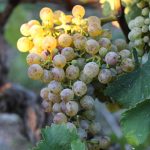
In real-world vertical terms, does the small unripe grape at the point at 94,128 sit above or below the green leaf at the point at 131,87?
below

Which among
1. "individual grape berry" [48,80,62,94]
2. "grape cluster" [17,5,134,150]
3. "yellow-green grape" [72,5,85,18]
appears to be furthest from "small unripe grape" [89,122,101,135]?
"yellow-green grape" [72,5,85,18]

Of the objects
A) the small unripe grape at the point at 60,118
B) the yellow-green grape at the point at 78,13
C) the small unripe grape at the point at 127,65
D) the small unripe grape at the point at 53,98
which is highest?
the yellow-green grape at the point at 78,13

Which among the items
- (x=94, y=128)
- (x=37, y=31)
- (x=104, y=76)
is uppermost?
(x=37, y=31)

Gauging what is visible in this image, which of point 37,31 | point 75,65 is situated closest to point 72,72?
point 75,65

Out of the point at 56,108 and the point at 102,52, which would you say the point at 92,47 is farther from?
the point at 56,108

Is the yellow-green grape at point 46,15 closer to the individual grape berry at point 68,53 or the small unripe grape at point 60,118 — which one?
the individual grape berry at point 68,53

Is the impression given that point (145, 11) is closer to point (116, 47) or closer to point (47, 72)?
point (116, 47)

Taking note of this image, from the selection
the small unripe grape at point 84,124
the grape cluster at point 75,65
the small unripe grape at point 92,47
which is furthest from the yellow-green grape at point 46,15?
the small unripe grape at point 84,124
